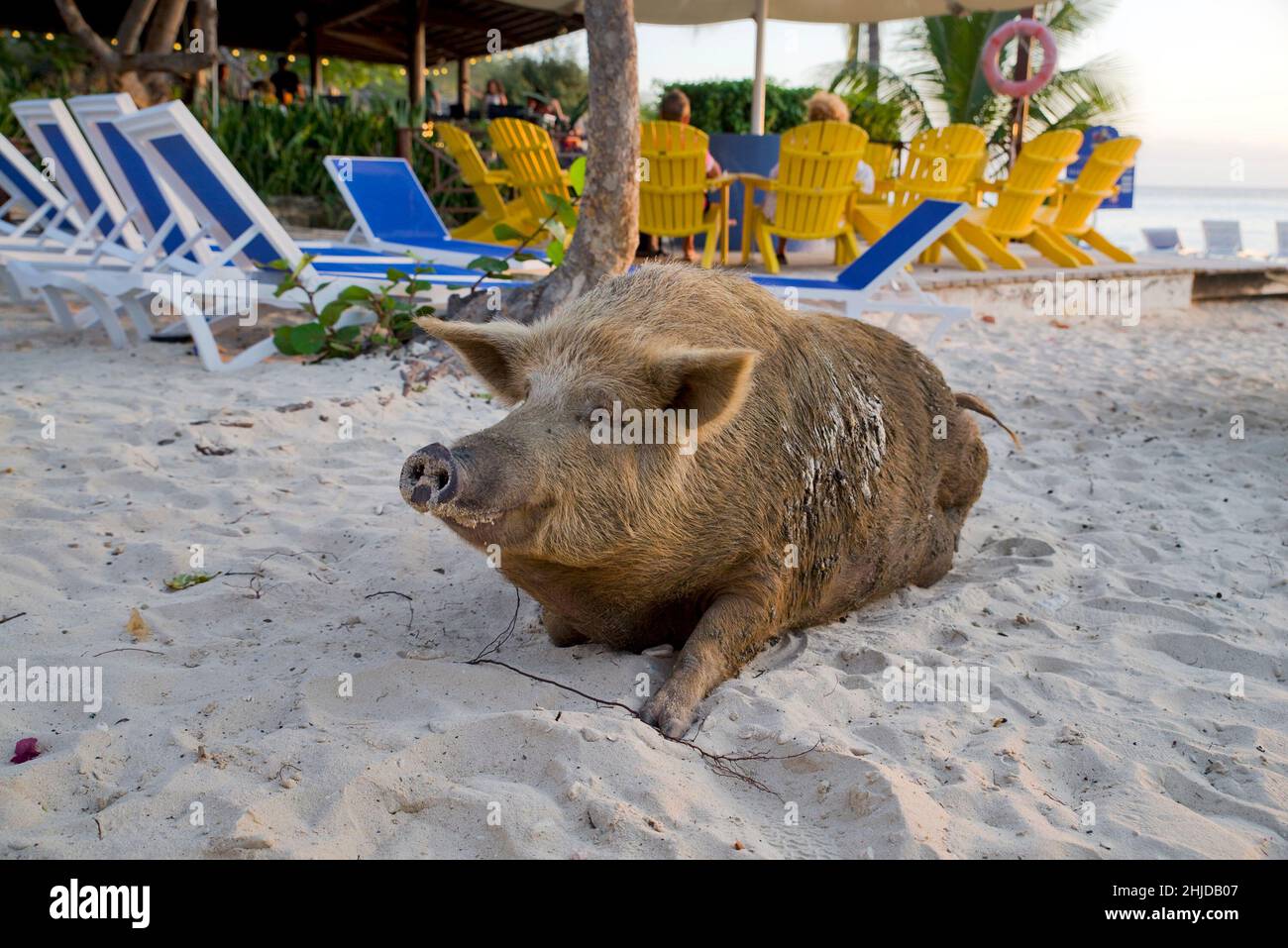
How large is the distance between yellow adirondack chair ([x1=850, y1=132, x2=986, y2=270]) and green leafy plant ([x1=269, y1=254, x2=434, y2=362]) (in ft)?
19.8

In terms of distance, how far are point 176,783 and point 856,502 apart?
7.07 feet

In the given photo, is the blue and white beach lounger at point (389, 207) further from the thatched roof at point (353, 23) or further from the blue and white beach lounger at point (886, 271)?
the thatched roof at point (353, 23)

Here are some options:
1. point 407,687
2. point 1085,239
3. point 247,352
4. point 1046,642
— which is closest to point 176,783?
point 407,687

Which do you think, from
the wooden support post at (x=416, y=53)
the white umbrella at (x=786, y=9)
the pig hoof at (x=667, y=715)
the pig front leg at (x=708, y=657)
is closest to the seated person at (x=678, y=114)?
the white umbrella at (x=786, y=9)

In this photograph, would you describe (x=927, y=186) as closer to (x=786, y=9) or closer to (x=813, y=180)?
(x=813, y=180)

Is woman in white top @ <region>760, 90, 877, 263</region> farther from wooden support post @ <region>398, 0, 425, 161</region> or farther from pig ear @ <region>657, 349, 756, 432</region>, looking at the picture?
pig ear @ <region>657, 349, 756, 432</region>

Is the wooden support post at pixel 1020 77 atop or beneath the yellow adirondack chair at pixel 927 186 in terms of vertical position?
atop

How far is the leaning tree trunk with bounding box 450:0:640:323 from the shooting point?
246 inches

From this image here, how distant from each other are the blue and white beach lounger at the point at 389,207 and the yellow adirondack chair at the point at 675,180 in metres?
1.29

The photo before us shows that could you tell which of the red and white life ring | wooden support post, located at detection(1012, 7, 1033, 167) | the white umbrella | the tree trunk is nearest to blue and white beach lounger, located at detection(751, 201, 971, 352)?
the white umbrella

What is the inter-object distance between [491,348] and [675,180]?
757 cm

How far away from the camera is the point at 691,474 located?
2996 millimetres

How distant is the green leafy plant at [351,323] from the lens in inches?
261

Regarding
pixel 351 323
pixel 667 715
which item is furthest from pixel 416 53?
pixel 667 715
